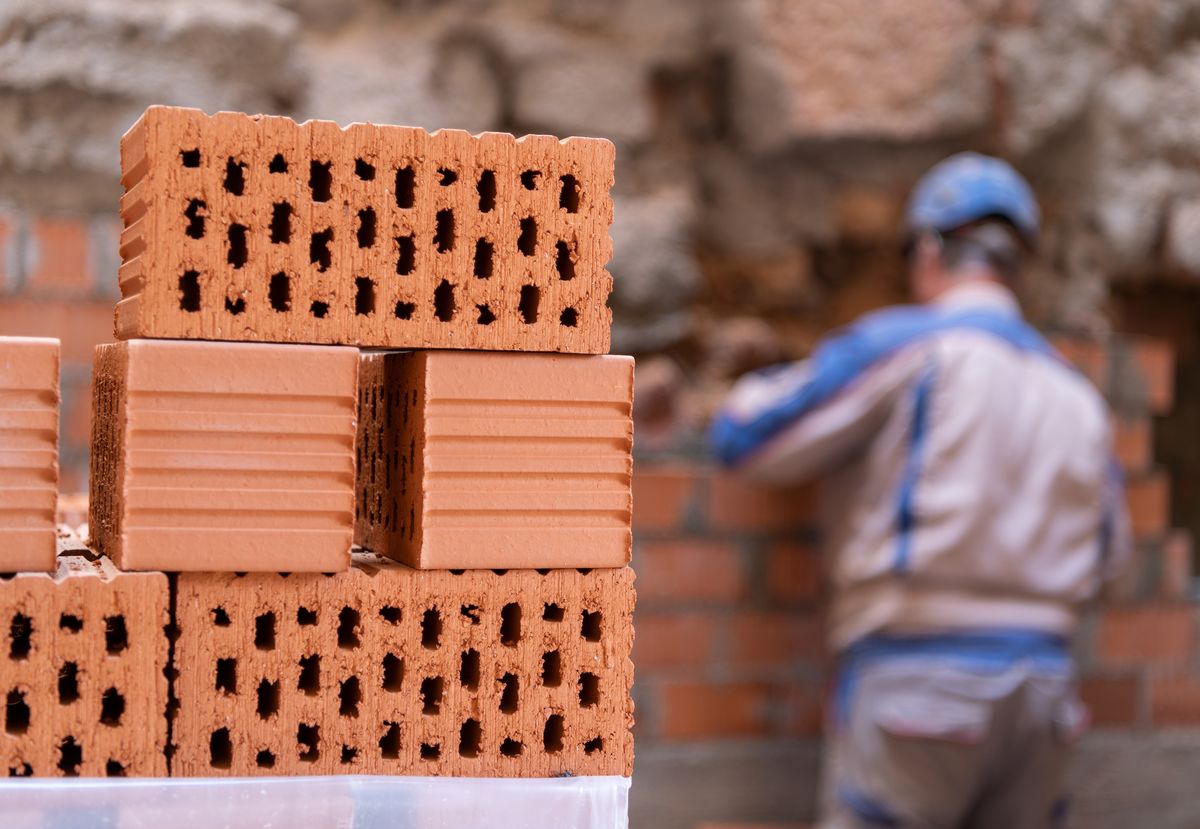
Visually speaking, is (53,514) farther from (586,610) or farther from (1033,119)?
(1033,119)

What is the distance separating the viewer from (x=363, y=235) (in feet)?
3.43

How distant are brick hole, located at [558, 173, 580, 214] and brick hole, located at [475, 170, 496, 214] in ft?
0.17

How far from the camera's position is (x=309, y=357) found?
103cm

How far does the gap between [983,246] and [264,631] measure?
1.87 meters

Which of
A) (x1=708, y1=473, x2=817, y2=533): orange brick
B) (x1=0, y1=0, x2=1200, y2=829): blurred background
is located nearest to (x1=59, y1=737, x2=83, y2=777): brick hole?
(x1=0, y1=0, x2=1200, y2=829): blurred background

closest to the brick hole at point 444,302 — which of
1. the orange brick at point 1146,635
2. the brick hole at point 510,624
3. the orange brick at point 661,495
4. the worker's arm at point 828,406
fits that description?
the brick hole at point 510,624

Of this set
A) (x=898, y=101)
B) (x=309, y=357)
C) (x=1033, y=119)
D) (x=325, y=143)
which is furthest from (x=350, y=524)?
(x=1033, y=119)

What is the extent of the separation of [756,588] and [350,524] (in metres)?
1.71

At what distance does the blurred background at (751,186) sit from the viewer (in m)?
2.44

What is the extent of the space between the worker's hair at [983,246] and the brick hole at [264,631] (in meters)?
1.85

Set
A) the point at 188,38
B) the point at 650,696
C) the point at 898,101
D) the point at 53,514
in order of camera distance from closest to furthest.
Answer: the point at 53,514 → the point at 188,38 → the point at 650,696 → the point at 898,101

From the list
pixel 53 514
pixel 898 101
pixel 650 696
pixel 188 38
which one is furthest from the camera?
A: pixel 898 101

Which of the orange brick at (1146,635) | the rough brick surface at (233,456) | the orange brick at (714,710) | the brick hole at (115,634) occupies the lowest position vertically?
the orange brick at (714,710)

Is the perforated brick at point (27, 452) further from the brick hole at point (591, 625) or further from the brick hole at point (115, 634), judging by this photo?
the brick hole at point (591, 625)
